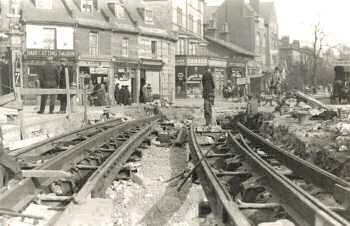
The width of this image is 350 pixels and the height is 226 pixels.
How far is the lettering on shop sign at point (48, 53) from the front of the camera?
121 feet

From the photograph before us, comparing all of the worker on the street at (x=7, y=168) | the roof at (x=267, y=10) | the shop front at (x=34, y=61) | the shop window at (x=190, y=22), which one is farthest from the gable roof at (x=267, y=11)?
the worker on the street at (x=7, y=168)

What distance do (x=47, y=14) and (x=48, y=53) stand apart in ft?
10.7

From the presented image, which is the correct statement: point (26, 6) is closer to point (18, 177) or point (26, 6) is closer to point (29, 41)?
point (29, 41)

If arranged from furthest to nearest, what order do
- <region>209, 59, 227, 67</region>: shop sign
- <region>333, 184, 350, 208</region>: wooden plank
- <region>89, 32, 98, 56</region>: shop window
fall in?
<region>209, 59, 227, 67</region>: shop sign < <region>89, 32, 98, 56</region>: shop window < <region>333, 184, 350, 208</region>: wooden plank

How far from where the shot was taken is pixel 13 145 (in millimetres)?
11250

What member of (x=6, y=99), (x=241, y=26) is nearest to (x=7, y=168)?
(x=6, y=99)

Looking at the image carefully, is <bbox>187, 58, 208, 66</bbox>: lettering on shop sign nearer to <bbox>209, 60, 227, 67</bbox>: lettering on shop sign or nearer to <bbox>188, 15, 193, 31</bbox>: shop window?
<bbox>209, 60, 227, 67</bbox>: lettering on shop sign

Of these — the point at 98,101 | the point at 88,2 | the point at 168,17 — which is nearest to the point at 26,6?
the point at 88,2

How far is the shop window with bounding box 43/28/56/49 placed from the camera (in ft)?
124

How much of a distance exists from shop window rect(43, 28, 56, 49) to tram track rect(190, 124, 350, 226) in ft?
99.0

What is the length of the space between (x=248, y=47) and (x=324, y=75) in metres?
25.4

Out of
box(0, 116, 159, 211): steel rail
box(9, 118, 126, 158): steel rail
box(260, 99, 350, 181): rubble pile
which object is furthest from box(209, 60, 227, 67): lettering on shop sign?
box(0, 116, 159, 211): steel rail

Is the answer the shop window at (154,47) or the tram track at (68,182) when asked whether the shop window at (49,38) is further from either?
the tram track at (68,182)

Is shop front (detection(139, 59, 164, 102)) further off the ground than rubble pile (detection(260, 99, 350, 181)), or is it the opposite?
shop front (detection(139, 59, 164, 102))
